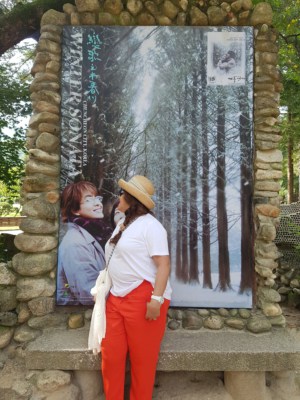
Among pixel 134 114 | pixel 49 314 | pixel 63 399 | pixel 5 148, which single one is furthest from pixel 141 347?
pixel 5 148

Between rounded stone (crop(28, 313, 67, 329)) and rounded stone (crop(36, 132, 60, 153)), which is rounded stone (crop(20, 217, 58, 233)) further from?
rounded stone (crop(28, 313, 67, 329))

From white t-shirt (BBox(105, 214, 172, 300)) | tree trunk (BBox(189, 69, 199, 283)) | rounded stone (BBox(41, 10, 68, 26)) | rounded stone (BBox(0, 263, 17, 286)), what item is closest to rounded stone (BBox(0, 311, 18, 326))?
rounded stone (BBox(0, 263, 17, 286))

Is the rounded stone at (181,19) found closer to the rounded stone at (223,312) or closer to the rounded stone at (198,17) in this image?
the rounded stone at (198,17)

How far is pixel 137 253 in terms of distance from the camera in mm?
2402

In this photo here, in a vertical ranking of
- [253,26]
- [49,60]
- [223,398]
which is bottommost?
[223,398]

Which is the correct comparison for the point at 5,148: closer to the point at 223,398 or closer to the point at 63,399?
the point at 63,399

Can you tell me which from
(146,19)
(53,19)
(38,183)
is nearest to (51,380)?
(38,183)

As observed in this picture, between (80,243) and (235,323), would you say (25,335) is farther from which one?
(235,323)

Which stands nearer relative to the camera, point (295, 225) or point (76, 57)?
point (76, 57)

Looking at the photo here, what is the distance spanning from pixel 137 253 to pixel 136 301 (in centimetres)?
36

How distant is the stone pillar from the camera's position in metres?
2.88

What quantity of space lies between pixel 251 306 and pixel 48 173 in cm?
256

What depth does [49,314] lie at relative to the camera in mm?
3266

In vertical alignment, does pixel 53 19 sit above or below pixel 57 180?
above
